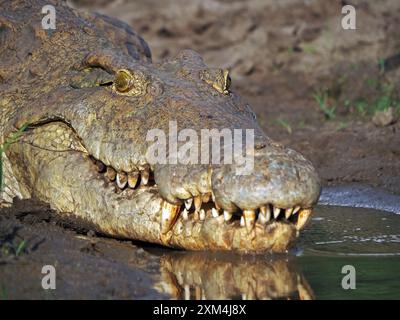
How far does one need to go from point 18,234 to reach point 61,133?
40.2 inches

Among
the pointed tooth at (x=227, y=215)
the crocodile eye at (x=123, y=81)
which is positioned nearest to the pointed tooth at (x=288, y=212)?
the pointed tooth at (x=227, y=215)

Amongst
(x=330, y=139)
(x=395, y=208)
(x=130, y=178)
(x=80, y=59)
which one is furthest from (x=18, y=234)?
(x=330, y=139)

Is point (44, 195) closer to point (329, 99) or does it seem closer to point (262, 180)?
point (262, 180)

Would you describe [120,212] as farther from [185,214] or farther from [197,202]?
[197,202]

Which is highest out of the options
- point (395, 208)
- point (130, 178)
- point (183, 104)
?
point (183, 104)

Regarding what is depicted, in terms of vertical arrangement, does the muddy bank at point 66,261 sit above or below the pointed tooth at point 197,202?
below

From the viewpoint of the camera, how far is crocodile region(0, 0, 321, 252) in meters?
5.25

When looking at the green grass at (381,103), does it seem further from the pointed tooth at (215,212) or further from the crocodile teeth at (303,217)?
the pointed tooth at (215,212)

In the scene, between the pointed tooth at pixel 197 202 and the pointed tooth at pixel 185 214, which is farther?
the pointed tooth at pixel 185 214

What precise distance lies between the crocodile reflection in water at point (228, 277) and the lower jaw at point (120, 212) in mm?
83

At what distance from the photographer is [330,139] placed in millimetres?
8836

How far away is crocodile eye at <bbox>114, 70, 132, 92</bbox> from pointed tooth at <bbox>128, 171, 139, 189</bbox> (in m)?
0.67

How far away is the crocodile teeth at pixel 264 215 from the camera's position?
520 cm
